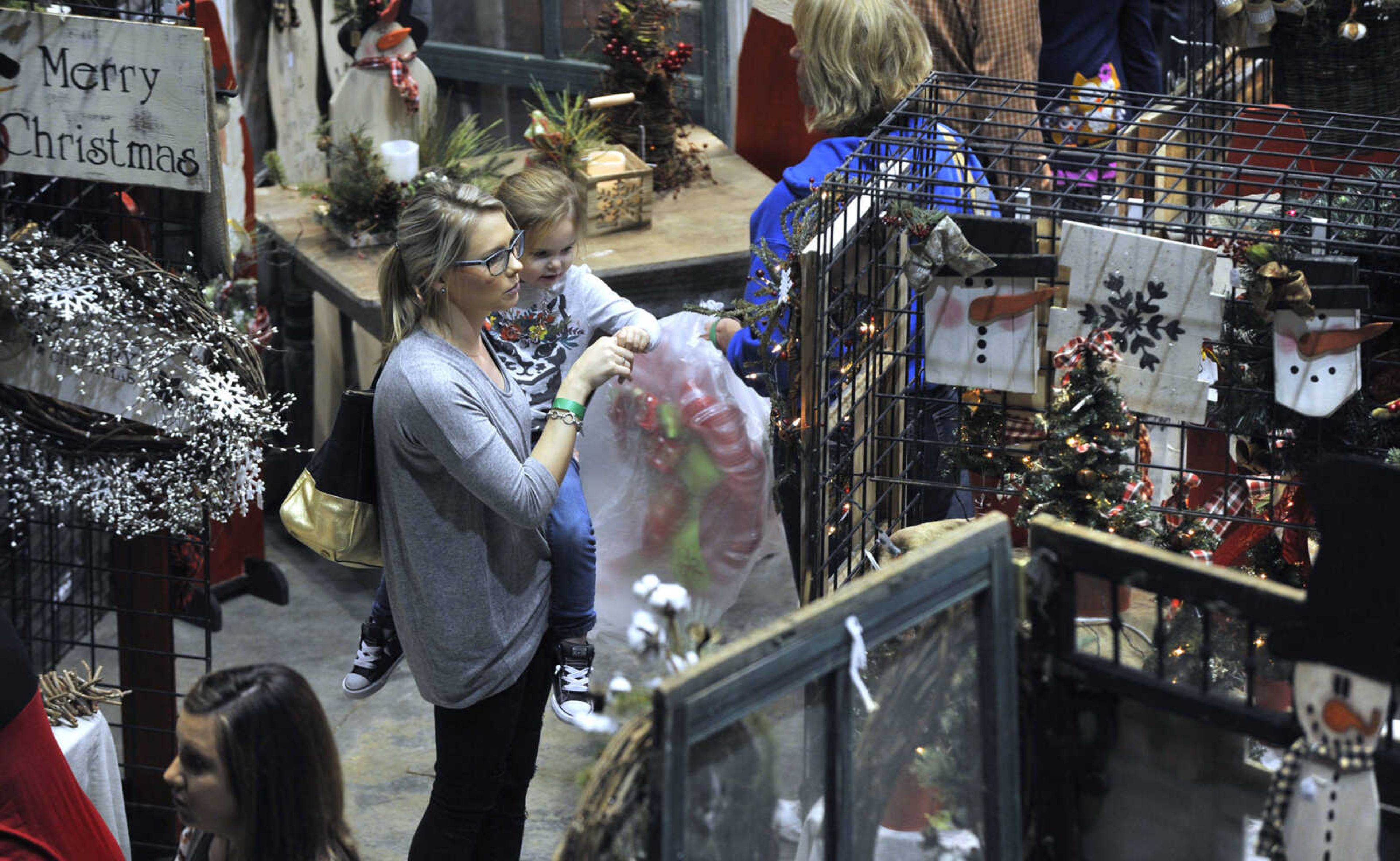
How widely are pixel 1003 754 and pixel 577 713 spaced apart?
4.55 feet

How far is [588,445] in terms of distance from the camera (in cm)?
446

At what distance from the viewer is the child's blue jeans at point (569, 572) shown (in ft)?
9.74

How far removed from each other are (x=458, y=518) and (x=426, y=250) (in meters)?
0.46

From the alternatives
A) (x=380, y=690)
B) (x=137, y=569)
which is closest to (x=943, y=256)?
(x=380, y=690)

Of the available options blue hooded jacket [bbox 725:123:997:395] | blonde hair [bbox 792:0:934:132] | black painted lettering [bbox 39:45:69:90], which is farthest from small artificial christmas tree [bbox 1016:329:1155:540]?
black painted lettering [bbox 39:45:69:90]

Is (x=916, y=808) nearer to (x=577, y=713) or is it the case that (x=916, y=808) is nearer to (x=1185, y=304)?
(x=1185, y=304)

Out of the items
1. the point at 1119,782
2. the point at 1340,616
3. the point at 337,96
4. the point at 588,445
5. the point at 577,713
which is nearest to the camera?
the point at 1340,616

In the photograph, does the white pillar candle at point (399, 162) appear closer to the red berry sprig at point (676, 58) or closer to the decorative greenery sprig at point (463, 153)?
the decorative greenery sprig at point (463, 153)

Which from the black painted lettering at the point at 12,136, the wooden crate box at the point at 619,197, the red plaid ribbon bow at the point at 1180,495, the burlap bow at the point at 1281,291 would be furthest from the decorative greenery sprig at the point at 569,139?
the burlap bow at the point at 1281,291

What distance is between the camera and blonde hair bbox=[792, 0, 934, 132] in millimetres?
Answer: 3318

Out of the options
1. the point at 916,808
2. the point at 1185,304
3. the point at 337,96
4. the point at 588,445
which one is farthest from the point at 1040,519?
the point at 337,96

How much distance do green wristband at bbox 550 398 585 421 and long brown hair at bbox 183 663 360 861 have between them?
75 centimetres

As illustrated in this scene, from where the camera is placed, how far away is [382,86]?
504cm

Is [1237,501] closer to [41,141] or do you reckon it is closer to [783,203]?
[783,203]
